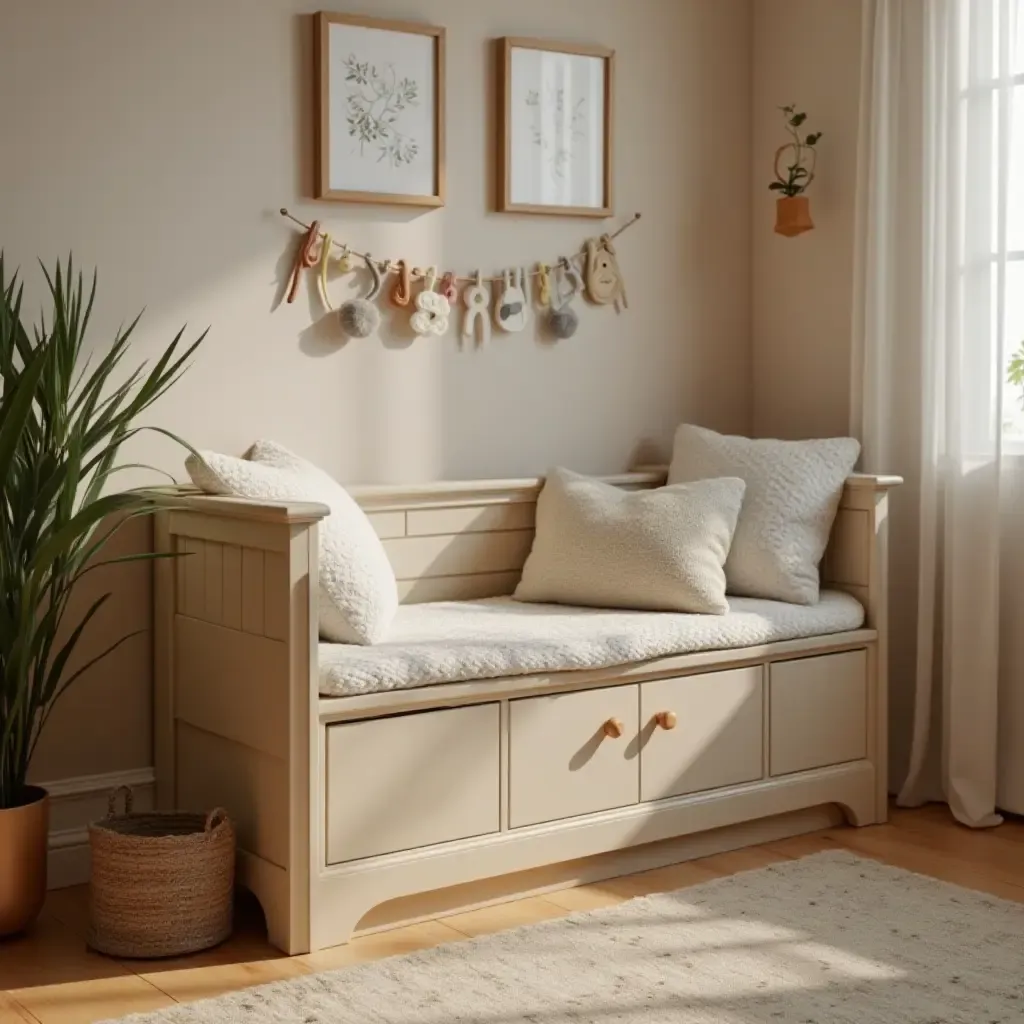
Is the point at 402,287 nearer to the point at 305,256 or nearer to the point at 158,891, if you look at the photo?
the point at 305,256

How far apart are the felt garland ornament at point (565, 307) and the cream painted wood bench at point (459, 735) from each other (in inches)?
15.8

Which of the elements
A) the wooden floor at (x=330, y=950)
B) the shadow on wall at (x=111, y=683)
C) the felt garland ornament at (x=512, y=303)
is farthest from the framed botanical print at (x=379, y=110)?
the wooden floor at (x=330, y=950)

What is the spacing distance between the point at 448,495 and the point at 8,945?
1355mm

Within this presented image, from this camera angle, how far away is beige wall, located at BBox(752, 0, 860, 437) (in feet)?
12.7

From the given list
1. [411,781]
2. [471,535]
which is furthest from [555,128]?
[411,781]

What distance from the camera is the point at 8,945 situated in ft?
8.76

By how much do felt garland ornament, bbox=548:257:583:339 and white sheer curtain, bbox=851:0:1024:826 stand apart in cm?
71

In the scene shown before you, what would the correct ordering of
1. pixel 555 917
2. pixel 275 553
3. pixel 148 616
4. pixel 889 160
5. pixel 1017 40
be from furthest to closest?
pixel 889 160
pixel 1017 40
pixel 148 616
pixel 555 917
pixel 275 553

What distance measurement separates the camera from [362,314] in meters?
3.36

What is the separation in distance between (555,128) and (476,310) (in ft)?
1.66

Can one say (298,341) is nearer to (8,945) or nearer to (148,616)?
(148,616)

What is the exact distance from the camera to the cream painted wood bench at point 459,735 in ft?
8.66

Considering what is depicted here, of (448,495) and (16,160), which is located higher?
(16,160)

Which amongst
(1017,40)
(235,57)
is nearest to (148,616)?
(235,57)
